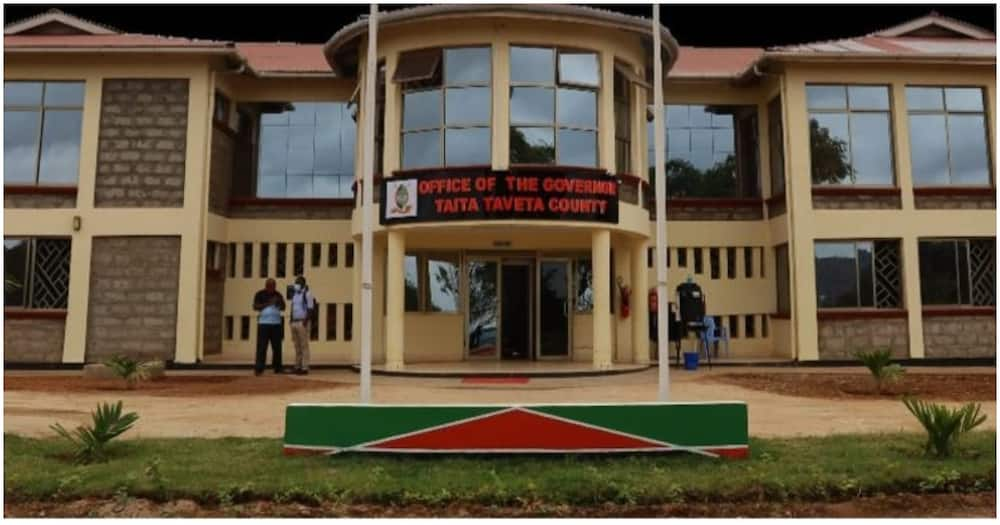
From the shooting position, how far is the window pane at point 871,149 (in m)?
16.2

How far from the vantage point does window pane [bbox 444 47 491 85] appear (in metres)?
13.9

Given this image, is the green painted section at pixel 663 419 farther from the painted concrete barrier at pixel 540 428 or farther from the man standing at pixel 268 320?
the man standing at pixel 268 320

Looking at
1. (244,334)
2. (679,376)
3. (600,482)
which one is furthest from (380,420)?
(244,334)

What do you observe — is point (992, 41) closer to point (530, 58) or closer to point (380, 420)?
point (530, 58)

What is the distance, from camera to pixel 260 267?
17.5 m

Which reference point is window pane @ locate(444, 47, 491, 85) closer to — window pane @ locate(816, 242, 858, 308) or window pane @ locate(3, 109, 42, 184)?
window pane @ locate(816, 242, 858, 308)

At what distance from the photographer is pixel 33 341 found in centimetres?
1523

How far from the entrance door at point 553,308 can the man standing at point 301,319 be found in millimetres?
5057

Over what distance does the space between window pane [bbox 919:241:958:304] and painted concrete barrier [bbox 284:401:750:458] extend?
1260 cm

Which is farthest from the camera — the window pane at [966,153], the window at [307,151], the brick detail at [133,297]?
the window at [307,151]

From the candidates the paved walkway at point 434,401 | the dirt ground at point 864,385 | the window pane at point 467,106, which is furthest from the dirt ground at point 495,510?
the window pane at point 467,106

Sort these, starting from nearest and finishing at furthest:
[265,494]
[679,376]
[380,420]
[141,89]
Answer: [265,494], [380,420], [679,376], [141,89]

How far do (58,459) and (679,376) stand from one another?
10337 millimetres

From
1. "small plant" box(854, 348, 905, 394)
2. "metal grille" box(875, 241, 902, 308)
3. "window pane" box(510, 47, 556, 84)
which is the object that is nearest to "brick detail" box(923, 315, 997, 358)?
"metal grille" box(875, 241, 902, 308)
